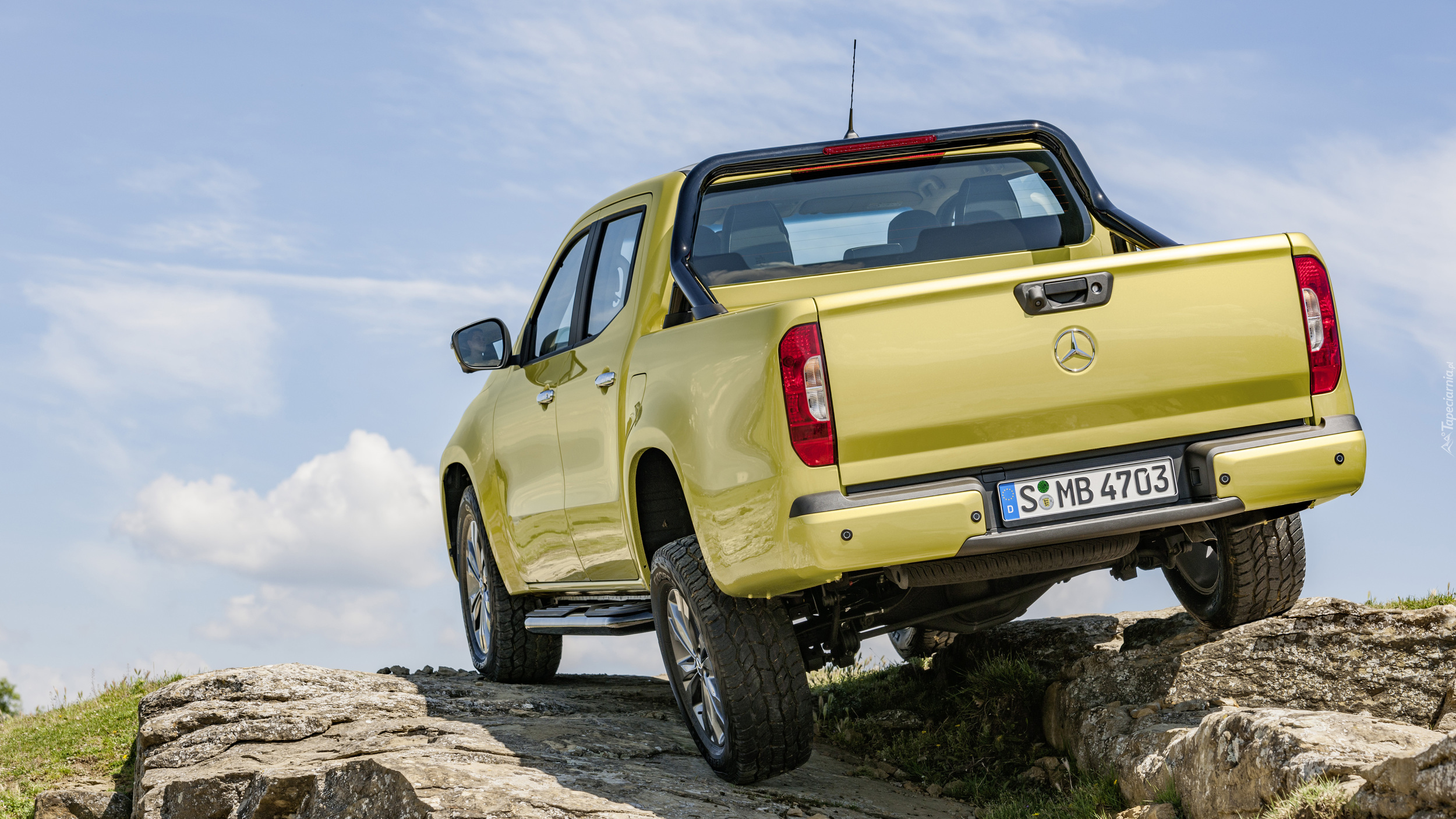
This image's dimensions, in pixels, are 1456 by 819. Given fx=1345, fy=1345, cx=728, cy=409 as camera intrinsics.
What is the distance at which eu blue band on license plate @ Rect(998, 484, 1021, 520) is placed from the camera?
416 centimetres

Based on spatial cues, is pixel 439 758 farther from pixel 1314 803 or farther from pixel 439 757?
pixel 1314 803

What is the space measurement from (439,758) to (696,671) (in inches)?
40.5

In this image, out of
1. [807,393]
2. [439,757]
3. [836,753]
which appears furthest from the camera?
[836,753]

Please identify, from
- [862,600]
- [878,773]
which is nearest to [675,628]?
[862,600]

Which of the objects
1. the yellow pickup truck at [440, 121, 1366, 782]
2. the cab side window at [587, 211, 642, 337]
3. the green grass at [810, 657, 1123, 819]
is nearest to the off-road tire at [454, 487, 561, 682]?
the yellow pickup truck at [440, 121, 1366, 782]

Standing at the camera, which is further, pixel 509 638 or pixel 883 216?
pixel 509 638

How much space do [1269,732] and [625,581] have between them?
2679 millimetres

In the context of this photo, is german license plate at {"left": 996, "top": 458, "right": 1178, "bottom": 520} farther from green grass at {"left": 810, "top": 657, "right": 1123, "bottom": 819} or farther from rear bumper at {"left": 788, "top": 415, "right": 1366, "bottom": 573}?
green grass at {"left": 810, "top": 657, "right": 1123, "bottom": 819}

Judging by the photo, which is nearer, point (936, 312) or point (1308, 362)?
point (936, 312)

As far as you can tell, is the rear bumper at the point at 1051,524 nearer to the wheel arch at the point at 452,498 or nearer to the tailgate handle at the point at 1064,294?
the tailgate handle at the point at 1064,294

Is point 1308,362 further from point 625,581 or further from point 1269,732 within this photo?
point 625,581

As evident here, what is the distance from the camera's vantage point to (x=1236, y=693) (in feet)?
18.1

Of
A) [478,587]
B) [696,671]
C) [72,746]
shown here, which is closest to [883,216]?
[696,671]

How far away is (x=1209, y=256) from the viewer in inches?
172
